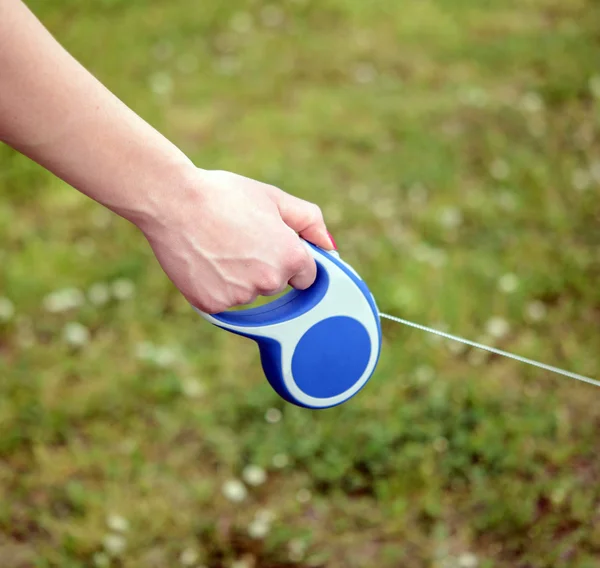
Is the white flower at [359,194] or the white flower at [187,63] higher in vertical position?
the white flower at [187,63]

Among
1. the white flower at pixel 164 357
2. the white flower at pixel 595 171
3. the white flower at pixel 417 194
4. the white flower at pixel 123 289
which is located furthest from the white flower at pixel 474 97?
the white flower at pixel 164 357

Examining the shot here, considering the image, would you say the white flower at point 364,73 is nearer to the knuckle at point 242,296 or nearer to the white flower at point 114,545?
the white flower at point 114,545

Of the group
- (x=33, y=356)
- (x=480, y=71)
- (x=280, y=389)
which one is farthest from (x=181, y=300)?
(x=480, y=71)

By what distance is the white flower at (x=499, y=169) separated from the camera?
332cm

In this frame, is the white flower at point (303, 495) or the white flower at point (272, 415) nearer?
the white flower at point (303, 495)

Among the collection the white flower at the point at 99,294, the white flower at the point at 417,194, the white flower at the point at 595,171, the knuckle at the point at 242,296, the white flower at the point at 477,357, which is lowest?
the white flower at the point at 595,171

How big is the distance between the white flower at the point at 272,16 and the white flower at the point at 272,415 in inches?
121

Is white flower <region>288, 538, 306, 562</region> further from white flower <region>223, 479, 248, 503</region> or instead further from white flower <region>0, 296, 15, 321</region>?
white flower <region>0, 296, 15, 321</region>

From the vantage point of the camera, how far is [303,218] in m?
1.37

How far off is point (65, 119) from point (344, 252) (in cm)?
183

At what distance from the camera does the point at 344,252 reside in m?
2.94

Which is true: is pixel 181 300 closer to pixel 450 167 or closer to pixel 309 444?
pixel 309 444

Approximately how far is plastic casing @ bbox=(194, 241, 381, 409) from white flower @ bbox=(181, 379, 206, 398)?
2.99 feet

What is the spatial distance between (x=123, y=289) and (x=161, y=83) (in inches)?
65.2
